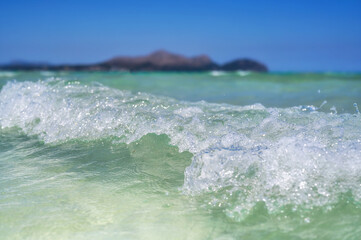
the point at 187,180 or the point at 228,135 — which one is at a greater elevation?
the point at 228,135

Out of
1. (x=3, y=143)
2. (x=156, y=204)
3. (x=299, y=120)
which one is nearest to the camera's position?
(x=156, y=204)

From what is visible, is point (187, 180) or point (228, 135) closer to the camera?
Answer: point (187, 180)

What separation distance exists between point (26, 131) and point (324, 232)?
3.33 meters

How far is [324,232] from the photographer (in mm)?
1614

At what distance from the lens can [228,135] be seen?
8.31 feet

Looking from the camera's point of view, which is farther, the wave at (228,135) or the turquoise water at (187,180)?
the wave at (228,135)

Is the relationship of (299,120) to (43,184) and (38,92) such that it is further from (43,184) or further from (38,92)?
(38,92)

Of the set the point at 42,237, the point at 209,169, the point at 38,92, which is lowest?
the point at 42,237

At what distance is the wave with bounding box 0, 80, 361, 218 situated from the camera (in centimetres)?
195

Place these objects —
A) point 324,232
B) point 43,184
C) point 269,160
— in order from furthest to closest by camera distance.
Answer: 1. point 43,184
2. point 269,160
3. point 324,232

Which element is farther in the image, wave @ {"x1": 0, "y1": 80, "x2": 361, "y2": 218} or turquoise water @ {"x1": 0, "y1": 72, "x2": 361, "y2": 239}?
wave @ {"x1": 0, "y1": 80, "x2": 361, "y2": 218}

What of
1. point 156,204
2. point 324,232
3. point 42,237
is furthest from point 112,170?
point 324,232

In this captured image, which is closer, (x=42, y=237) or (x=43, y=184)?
(x=42, y=237)

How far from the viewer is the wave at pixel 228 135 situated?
76.6 inches
